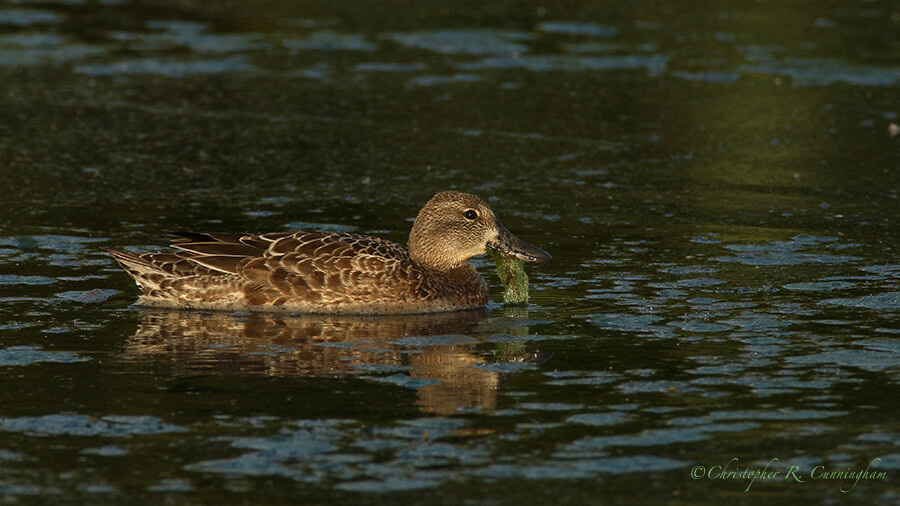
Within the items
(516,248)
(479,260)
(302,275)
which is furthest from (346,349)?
(479,260)

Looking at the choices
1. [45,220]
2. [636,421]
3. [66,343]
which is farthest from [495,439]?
[45,220]

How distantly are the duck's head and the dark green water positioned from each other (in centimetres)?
65

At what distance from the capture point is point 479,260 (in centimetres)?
1316

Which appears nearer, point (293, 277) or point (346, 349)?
point (346, 349)

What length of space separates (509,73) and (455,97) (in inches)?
63.8

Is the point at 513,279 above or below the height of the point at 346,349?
above

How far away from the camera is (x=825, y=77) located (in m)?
19.9

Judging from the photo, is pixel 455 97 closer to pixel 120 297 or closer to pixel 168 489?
pixel 120 297

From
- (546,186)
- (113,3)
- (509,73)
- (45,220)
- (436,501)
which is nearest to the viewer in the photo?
(436,501)

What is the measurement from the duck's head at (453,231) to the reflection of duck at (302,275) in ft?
0.28

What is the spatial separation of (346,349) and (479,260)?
375 cm
